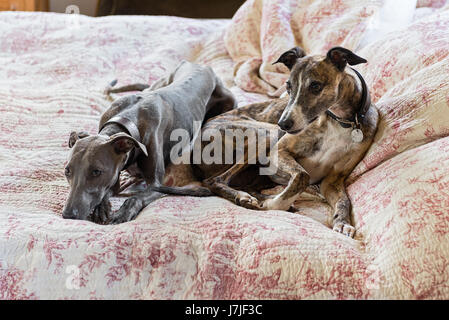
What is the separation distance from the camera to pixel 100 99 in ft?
8.40

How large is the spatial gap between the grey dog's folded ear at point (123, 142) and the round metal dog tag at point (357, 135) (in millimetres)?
735

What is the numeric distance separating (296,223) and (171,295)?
428mm

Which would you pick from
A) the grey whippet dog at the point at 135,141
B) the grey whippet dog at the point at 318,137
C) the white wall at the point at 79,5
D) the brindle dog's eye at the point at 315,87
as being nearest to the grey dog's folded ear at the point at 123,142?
the grey whippet dog at the point at 135,141

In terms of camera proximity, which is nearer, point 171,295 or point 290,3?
point 171,295

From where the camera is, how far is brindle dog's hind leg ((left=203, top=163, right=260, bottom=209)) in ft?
5.72

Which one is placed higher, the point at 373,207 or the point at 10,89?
the point at 373,207

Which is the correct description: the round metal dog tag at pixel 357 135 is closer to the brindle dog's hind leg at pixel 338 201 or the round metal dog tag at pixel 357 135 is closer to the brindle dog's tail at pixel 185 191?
the brindle dog's hind leg at pixel 338 201

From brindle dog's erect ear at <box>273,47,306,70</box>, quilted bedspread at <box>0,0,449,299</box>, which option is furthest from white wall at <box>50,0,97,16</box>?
brindle dog's erect ear at <box>273,47,306,70</box>

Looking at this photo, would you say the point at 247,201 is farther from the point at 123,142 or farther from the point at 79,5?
the point at 79,5

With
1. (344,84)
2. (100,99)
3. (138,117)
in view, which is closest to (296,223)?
(344,84)

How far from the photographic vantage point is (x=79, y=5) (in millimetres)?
4961

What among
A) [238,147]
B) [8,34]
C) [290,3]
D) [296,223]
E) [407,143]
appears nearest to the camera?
[296,223]

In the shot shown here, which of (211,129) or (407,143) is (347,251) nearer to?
(407,143)

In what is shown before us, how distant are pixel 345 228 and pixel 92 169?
31.5 inches
